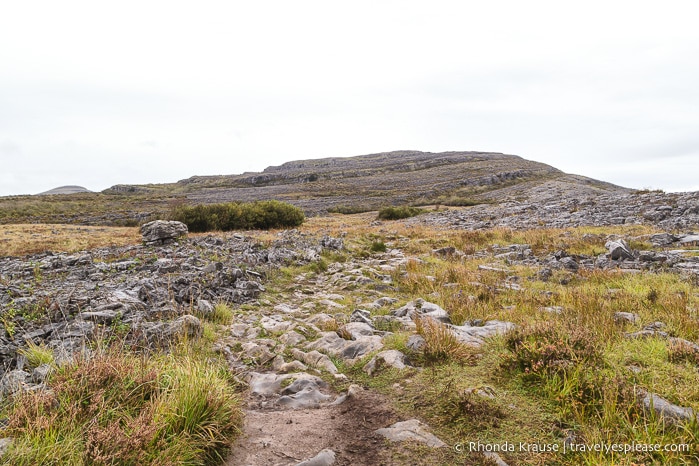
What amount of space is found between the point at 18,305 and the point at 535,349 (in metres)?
9.18

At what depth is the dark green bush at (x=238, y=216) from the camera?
28672 mm

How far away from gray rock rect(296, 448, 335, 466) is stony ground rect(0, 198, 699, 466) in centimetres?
2

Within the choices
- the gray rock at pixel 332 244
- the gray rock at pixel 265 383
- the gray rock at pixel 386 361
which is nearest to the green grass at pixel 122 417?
the gray rock at pixel 265 383

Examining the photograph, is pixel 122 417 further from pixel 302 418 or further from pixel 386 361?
pixel 386 361

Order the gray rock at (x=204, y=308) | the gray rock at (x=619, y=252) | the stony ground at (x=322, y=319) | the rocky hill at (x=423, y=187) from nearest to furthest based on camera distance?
the stony ground at (x=322, y=319) → the gray rock at (x=204, y=308) → the gray rock at (x=619, y=252) → the rocky hill at (x=423, y=187)

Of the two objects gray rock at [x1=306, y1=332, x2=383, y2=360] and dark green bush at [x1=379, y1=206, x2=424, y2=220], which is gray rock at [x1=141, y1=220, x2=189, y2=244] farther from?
dark green bush at [x1=379, y1=206, x2=424, y2=220]

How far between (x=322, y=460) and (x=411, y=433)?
3.08 ft

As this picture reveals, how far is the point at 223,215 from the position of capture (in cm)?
2981

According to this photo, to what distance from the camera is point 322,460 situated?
11.4ft

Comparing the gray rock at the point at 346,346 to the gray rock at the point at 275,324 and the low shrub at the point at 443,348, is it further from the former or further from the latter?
the gray rock at the point at 275,324

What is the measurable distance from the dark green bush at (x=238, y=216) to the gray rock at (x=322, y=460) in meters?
27.0

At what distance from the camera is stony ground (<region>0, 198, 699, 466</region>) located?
3.87 metres

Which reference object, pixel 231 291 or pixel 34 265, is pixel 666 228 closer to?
pixel 231 291

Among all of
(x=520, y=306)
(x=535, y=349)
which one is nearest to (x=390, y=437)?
(x=535, y=349)
